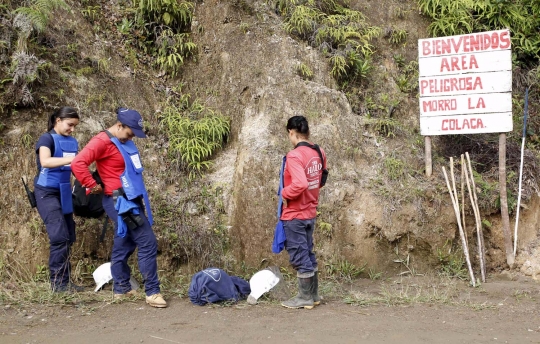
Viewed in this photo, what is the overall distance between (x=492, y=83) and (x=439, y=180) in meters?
1.52

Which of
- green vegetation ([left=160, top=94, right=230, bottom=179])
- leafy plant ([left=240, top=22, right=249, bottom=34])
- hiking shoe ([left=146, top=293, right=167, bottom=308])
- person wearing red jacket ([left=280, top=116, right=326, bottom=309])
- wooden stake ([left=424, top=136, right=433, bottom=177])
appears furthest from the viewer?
leafy plant ([left=240, top=22, right=249, bottom=34])

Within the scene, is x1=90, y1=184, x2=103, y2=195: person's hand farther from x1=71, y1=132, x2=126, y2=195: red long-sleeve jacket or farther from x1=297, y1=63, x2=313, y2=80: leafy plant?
x1=297, y1=63, x2=313, y2=80: leafy plant

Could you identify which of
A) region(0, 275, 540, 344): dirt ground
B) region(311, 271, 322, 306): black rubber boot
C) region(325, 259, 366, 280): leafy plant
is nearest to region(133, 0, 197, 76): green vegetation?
region(325, 259, 366, 280): leafy plant

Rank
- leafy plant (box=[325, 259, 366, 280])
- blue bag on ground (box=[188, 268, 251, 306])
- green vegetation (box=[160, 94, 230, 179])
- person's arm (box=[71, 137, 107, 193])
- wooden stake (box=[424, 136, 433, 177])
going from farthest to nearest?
green vegetation (box=[160, 94, 230, 179]) → wooden stake (box=[424, 136, 433, 177]) → leafy plant (box=[325, 259, 366, 280]) → blue bag on ground (box=[188, 268, 251, 306]) → person's arm (box=[71, 137, 107, 193])

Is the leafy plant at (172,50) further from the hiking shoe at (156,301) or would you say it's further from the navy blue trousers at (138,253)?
the hiking shoe at (156,301)

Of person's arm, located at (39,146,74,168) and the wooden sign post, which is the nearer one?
person's arm, located at (39,146,74,168)

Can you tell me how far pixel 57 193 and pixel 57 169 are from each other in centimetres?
28

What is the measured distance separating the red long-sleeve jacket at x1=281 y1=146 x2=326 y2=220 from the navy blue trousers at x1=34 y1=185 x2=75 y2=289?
8.14 ft

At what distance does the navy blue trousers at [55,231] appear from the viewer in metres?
6.30

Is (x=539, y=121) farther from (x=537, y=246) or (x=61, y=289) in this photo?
(x=61, y=289)

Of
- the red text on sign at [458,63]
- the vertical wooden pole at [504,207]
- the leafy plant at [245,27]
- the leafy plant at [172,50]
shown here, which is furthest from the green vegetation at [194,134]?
the vertical wooden pole at [504,207]

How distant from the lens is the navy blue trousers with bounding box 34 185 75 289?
6.30 m

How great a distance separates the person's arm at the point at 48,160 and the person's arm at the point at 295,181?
2.36 metres

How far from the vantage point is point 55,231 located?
6.29 meters
